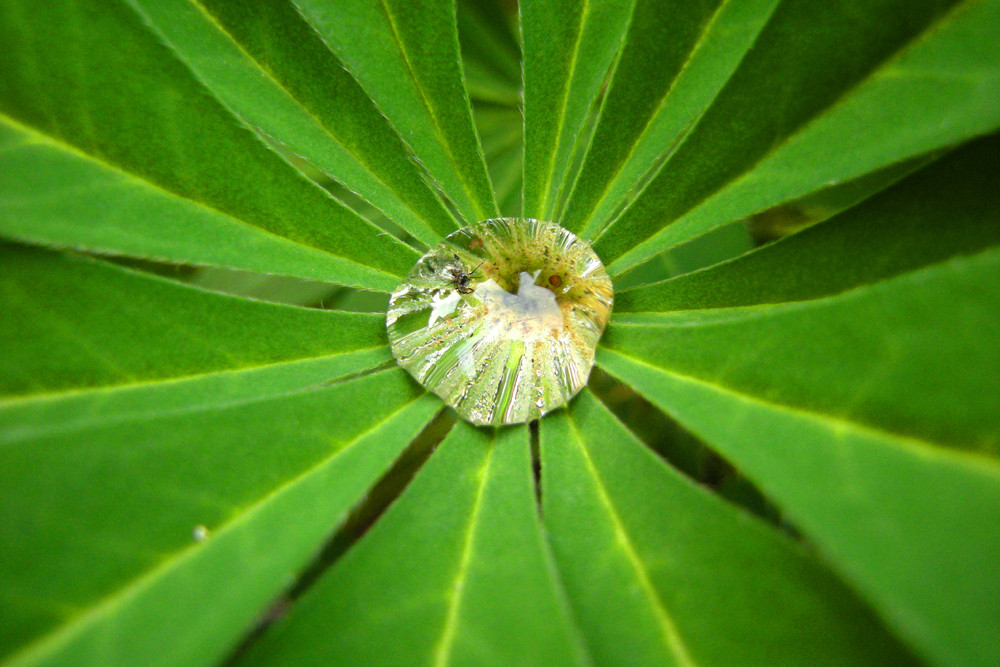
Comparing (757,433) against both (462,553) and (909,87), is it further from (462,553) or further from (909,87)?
(909,87)

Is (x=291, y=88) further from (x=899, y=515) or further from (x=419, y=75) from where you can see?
(x=899, y=515)

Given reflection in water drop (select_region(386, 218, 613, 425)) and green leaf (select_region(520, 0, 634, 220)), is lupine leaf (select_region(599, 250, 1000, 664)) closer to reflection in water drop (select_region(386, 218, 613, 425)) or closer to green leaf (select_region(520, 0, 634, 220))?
reflection in water drop (select_region(386, 218, 613, 425))

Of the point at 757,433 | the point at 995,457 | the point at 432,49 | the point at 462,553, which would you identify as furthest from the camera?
the point at 432,49

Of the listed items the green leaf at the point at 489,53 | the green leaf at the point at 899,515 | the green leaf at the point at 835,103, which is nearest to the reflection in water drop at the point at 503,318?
the green leaf at the point at 835,103

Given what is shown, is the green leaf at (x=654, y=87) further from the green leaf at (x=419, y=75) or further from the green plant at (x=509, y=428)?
the green leaf at (x=419, y=75)

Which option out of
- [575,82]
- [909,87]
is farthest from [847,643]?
[575,82]
